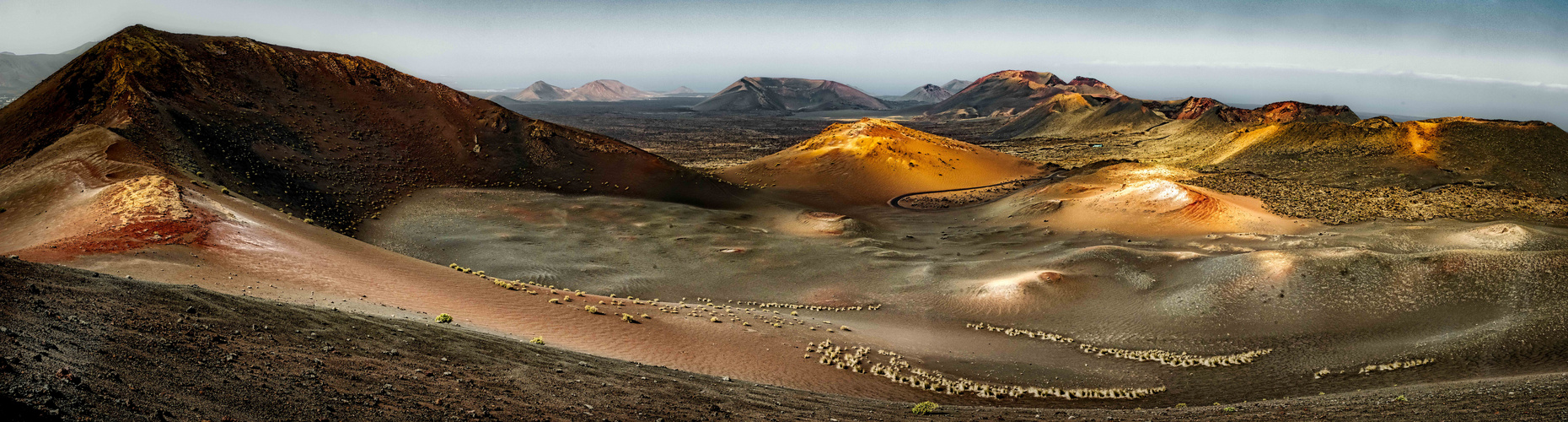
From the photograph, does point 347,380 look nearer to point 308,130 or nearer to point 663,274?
point 663,274

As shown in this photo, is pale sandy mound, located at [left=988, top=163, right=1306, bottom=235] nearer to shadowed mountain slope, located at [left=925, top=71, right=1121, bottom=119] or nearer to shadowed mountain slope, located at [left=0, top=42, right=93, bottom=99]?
shadowed mountain slope, located at [left=925, top=71, right=1121, bottom=119]

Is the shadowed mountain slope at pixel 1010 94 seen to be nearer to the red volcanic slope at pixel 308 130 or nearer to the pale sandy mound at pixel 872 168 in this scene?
the pale sandy mound at pixel 872 168

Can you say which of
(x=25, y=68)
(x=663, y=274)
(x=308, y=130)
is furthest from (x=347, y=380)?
(x=25, y=68)

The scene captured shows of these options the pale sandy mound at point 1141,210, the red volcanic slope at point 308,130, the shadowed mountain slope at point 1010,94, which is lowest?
the pale sandy mound at point 1141,210

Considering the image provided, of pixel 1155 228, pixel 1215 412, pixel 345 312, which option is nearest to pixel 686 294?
pixel 345 312

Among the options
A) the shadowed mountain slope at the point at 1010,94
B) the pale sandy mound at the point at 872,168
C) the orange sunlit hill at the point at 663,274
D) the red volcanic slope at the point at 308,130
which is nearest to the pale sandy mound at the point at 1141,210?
the orange sunlit hill at the point at 663,274

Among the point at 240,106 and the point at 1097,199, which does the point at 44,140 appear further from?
the point at 1097,199

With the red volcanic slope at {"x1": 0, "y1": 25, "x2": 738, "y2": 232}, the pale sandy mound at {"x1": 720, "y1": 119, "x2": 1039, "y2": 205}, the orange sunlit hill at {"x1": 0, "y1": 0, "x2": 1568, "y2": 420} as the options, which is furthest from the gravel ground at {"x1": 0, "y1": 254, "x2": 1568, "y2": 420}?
the pale sandy mound at {"x1": 720, "y1": 119, "x2": 1039, "y2": 205}
